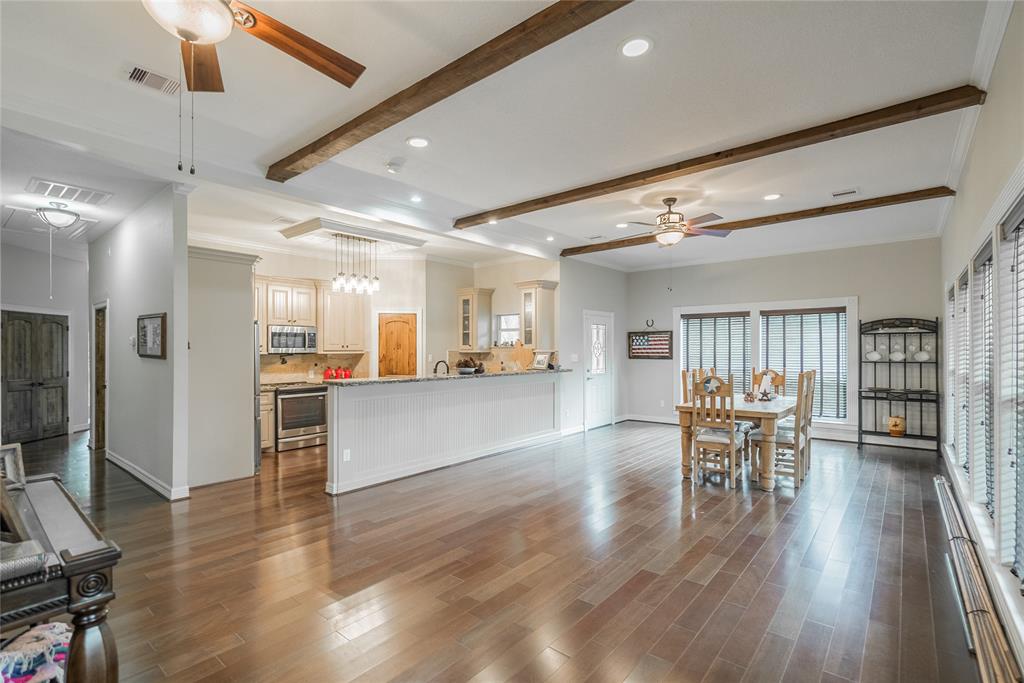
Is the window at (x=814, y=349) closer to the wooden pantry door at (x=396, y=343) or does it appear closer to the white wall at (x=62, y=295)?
the wooden pantry door at (x=396, y=343)

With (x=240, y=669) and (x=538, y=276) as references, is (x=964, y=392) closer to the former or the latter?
(x=538, y=276)

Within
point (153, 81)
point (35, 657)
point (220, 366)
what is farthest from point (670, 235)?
point (35, 657)

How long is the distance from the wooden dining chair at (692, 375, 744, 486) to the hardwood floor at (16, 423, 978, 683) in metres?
0.28

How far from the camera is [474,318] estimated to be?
821 cm

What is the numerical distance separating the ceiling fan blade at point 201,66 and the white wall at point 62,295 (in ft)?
23.0

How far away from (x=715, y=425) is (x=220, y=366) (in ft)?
17.0

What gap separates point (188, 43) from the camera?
2.02 meters

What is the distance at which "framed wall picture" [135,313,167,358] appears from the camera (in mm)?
4418

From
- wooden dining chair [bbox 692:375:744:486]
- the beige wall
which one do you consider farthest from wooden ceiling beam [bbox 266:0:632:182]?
wooden dining chair [bbox 692:375:744:486]

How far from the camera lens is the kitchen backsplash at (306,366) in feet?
23.6

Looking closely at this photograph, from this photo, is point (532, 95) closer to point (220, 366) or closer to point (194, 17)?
point (194, 17)

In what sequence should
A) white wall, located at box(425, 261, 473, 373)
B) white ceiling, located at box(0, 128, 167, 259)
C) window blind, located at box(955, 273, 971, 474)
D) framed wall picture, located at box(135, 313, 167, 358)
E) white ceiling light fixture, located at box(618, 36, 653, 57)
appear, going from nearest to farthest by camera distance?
1. white ceiling light fixture, located at box(618, 36, 653, 57)
2. white ceiling, located at box(0, 128, 167, 259)
3. window blind, located at box(955, 273, 971, 474)
4. framed wall picture, located at box(135, 313, 167, 358)
5. white wall, located at box(425, 261, 473, 373)

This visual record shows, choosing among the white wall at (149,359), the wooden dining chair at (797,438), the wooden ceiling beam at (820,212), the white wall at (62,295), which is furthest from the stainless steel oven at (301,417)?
the wooden dining chair at (797,438)

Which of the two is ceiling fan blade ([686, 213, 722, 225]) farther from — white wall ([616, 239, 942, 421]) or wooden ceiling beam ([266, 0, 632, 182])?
white wall ([616, 239, 942, 421])
